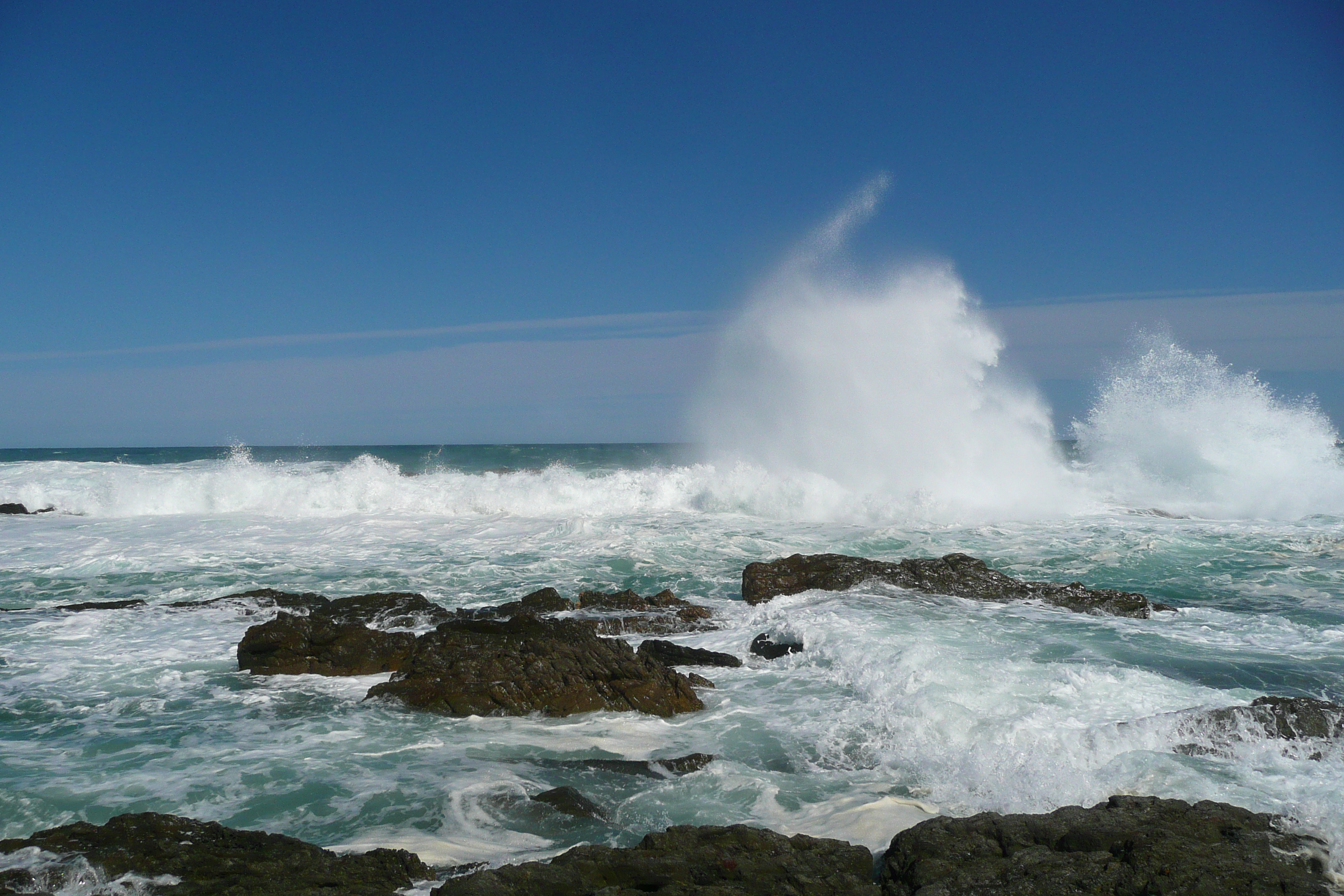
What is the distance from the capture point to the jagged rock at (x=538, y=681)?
21.8ft

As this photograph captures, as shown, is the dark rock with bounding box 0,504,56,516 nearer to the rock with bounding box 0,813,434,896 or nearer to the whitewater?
the whitewater

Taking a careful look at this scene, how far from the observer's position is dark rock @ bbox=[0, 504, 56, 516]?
2119 centimetres

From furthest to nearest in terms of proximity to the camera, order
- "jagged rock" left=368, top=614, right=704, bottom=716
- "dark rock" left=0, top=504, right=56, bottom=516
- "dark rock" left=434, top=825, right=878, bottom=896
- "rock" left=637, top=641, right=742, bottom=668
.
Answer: "dark rock" left=0, top=504, right=56, bottom=516
"rock" left=637, top=641, right=742, bottom=668
"jagged rock" left=368, top=614, right=704, bottom=716
"dark rock" left=434, top=825, right=878, bottom=896

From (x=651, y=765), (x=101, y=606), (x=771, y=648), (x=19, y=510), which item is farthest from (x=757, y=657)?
(x=19, y=510)

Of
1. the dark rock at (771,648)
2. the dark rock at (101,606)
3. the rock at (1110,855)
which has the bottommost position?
the dark rock at (101,606)

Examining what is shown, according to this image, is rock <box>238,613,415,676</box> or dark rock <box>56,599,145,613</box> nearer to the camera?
rock <box>238,613,415,676</box>

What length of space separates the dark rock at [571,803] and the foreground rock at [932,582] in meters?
6.40

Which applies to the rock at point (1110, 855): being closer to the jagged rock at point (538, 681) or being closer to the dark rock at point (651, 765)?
the dark rock at point (651, 765)

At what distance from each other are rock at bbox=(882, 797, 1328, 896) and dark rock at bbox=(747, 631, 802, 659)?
4.37m

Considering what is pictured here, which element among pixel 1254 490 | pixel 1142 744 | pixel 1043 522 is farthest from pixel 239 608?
pixel 1254 490

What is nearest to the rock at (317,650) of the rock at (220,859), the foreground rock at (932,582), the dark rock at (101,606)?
the dark rock at (101,606)

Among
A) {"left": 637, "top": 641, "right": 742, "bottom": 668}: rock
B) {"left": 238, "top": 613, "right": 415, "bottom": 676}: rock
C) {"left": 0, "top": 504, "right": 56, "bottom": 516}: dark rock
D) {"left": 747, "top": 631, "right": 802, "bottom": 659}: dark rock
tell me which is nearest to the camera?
{"left": 238, "top": 613, "right": 415, "bottom": 676}: rock

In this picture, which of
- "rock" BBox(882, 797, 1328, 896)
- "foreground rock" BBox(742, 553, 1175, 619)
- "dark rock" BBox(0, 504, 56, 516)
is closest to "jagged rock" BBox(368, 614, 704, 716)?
"rock" BBox(882, 797, 1328, 896)

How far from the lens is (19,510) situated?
Answer: 69.9ft
